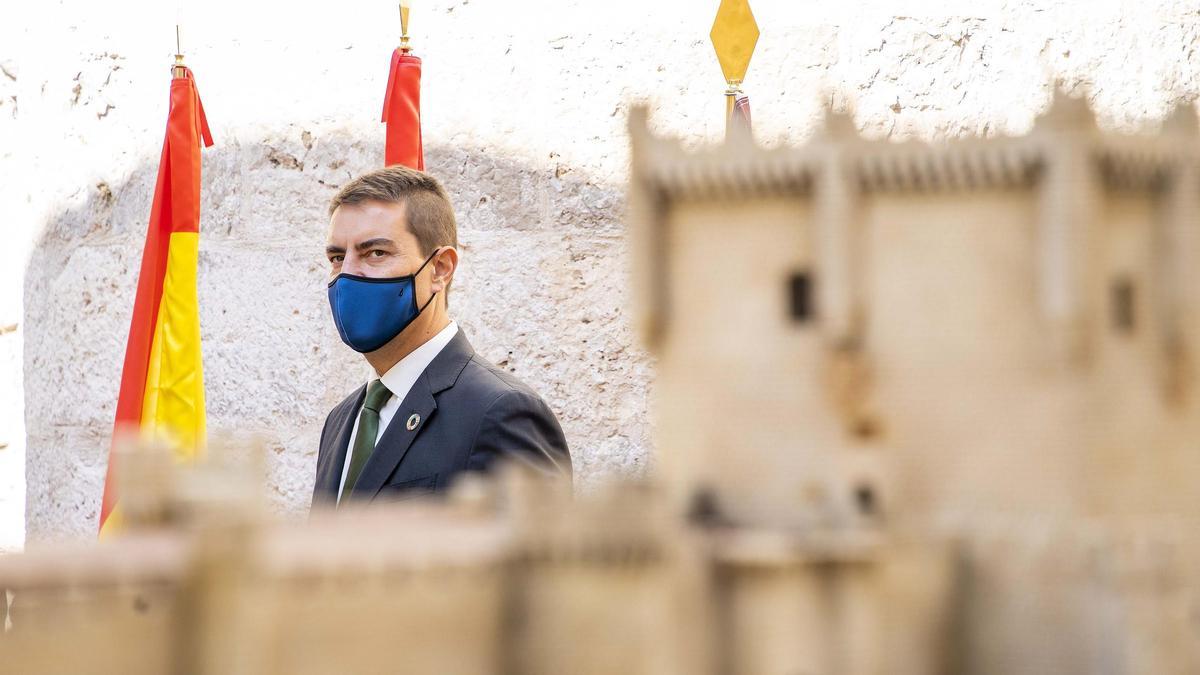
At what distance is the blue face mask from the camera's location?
6328 millimetres

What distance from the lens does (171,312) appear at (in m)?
8.86

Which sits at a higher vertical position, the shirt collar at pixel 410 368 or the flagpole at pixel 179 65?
the flagpole at pixel 179 65

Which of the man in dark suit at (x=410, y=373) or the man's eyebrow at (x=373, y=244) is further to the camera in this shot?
the man's eyebrow at (x=373, y=244)

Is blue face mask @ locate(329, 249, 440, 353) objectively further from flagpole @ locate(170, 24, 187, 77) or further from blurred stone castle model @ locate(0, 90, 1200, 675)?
flagpole @ locate(170, 24, 187, 77)

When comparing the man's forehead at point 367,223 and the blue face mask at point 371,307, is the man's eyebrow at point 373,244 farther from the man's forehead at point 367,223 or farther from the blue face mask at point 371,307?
the blue face mask at point 371,307

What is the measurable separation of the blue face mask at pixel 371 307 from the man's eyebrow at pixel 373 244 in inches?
5.9

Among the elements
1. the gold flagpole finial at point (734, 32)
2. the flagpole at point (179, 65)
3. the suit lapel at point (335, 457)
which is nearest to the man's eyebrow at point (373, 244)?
the suit lapel at point (335, 457)

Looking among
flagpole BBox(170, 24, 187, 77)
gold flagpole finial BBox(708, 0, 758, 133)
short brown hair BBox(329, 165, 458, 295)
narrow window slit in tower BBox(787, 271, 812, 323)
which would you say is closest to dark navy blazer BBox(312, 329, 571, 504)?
short brown hair BBox(329, 165, 458, 295)

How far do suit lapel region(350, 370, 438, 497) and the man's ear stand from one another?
19.9 inches

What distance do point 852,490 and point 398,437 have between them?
2711mm

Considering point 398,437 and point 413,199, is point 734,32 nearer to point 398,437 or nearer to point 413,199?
point 413,199

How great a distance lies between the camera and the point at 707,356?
14.0 ft

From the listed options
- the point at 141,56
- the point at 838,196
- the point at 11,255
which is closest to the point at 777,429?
the point at 838,196

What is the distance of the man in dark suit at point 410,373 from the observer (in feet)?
20.3
